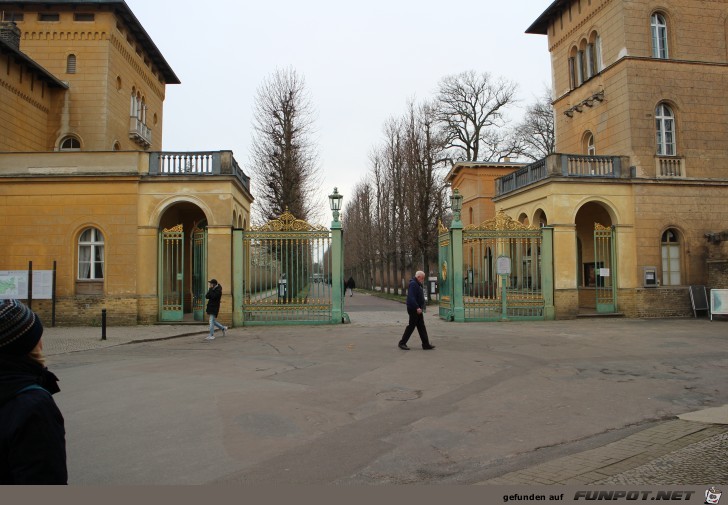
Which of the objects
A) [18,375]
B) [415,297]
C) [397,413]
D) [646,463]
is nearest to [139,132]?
[415,297]

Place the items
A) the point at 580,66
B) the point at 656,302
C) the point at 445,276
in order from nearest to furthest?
the point at 445,276 → the point at 656,302 → the point at 580,66

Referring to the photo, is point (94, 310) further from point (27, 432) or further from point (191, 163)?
point (27, 432)

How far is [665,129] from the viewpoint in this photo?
2328 centimetres

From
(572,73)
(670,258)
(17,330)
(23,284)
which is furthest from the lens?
(572,73)

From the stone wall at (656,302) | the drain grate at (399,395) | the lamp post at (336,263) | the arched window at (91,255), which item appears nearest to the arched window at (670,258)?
the stone wall at (656,302)

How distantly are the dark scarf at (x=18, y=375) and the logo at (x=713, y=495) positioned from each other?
4.71 metres

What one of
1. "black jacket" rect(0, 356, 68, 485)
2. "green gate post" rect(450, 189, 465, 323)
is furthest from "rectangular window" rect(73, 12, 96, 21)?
"black jacket" rect(0, 356, 68, 485)

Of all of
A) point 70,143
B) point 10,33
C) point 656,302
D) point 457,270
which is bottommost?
point 656,302

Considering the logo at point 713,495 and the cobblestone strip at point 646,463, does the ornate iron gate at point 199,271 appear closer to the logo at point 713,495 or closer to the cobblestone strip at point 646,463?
the cobblestone strip at point 646,463

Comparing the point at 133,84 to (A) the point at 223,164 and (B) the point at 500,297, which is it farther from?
(B) the point at 500,297

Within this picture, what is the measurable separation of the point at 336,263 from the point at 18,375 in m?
17.7

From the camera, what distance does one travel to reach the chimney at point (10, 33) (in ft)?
81.7

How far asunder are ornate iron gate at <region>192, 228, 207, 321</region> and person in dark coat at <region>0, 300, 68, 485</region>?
709 inches

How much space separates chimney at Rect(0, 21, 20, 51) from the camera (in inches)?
980
